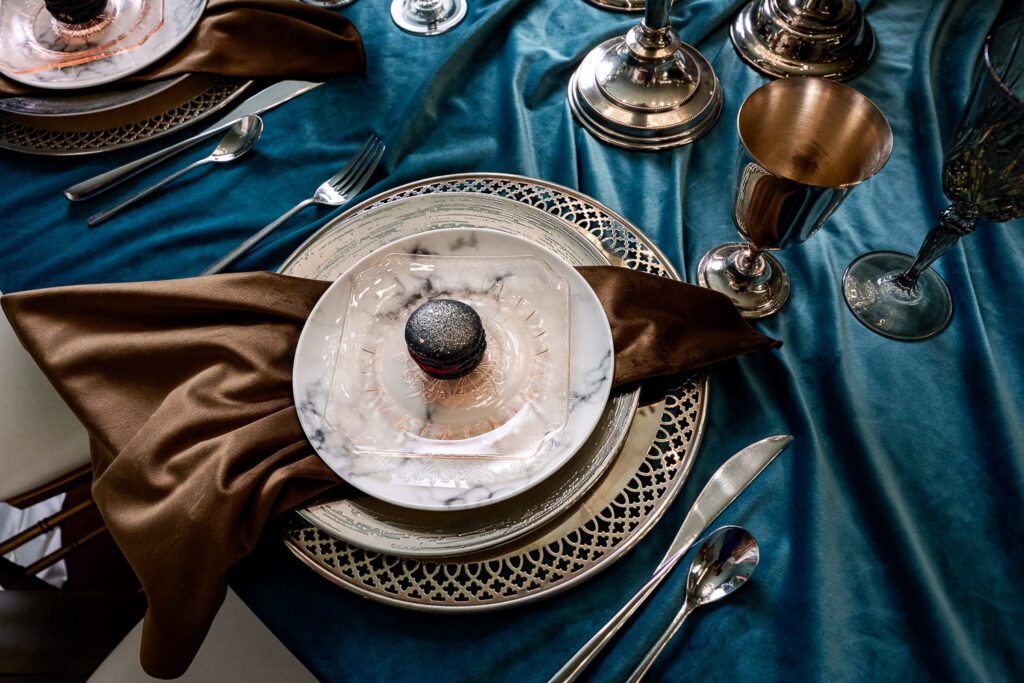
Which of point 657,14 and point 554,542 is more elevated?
point 657,14

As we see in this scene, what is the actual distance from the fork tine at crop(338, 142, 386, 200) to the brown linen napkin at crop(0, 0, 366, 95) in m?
0.11

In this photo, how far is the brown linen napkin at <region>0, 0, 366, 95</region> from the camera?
608mm

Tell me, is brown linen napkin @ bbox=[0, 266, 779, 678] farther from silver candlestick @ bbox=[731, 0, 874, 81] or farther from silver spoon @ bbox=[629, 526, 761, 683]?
silver candlestick @ bbox=[731, 0, 874, 81]

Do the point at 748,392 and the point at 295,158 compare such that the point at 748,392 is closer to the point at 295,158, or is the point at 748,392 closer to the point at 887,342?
the point at 887,342

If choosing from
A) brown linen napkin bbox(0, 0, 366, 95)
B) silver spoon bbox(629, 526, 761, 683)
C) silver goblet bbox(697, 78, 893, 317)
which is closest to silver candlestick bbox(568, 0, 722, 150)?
silver goblet bbox(697, 78, 893, 317)

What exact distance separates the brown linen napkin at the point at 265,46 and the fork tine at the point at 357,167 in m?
0.10

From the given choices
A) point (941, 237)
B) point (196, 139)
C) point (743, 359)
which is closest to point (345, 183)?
point (196, 139)

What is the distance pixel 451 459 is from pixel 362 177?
28 cm

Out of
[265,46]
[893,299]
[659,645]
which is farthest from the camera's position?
[265,46]

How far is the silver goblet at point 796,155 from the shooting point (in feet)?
1.44

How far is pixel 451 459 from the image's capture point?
417 millimetres

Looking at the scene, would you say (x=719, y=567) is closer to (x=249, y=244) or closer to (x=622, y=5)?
(x=249, y=244)

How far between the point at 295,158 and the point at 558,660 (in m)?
0.45

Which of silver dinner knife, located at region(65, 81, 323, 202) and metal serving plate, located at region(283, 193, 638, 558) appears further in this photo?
silver dinner knife, located at region(65, 81, 323, 202)
